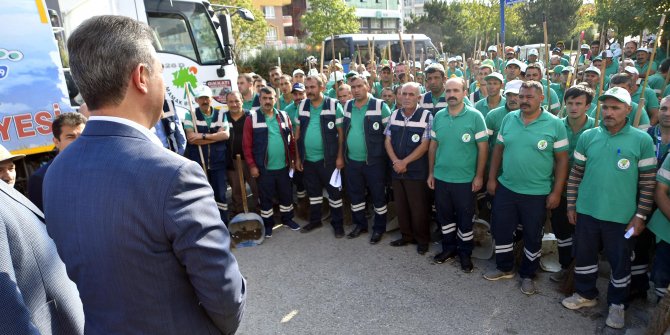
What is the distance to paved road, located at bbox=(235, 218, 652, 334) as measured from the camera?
3297mm

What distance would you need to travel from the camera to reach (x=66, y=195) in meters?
1.18

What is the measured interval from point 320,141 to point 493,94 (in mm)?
2128

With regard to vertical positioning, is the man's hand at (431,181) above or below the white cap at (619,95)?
below

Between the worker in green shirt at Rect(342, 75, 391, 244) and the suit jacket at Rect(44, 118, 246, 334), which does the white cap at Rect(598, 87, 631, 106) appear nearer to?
the worker in green shirt at Rect(342, 75, 391, 244)

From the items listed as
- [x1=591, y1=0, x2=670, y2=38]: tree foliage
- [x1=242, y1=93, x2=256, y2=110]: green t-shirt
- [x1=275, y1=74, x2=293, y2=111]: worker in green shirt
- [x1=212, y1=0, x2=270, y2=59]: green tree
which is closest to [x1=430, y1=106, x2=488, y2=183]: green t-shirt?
[x1=275, y1=74, x2=293, y2=111]: worker in green shirt

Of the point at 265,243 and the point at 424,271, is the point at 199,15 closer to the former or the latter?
the point at 265,243

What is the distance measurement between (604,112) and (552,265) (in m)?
1.68

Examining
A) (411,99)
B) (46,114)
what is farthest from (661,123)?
(46,114)

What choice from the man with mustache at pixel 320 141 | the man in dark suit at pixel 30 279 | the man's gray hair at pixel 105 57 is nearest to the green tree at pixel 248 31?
the man with mustache at pixel 320 141

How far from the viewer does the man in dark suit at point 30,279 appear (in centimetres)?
122

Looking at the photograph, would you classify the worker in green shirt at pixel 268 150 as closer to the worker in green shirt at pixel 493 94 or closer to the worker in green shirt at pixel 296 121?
the worker in green shirt at pixel 296 121

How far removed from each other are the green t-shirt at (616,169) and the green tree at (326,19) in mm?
29666

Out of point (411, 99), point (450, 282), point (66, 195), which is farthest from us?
point (411, 99)

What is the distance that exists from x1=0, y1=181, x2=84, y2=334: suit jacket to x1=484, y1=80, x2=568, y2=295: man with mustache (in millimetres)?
3267
